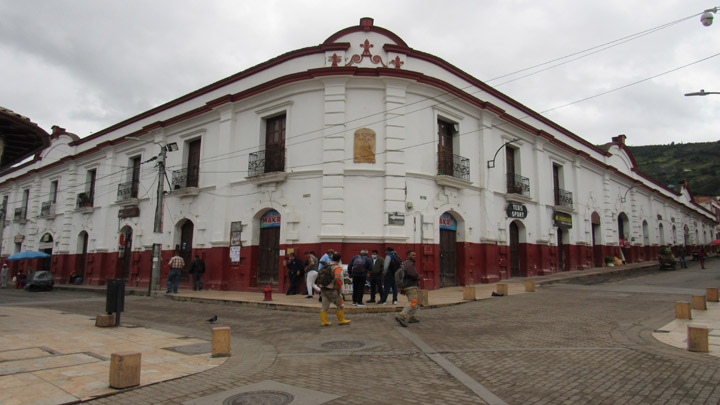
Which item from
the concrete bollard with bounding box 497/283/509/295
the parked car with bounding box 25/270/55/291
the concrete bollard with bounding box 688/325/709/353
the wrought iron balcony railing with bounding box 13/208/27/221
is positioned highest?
the wrought iron balcony railing with bounding box 13/208/27/221

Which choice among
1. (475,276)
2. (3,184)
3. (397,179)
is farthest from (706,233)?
(3,184)

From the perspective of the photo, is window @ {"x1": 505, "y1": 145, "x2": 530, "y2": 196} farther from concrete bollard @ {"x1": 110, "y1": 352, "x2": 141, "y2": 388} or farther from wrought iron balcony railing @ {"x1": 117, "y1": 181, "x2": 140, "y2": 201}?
wrought iron balcony railing @ {"x1": 117, "y1": 181, "x2": 140, "y2": 201}

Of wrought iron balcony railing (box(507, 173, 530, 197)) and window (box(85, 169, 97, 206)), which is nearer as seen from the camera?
wrought iron balcony railing (box(507, 173, 530, 197))

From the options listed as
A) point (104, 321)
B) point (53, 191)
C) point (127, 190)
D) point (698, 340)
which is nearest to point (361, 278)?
point (104, 321)

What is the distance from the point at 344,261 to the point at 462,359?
353 inches

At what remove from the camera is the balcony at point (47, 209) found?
3025cm

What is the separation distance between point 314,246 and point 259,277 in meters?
3.38

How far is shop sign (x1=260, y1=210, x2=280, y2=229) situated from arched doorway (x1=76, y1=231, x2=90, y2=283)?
54.3ft

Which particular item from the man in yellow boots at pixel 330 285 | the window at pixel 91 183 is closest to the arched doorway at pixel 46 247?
the window at pixel 91 183

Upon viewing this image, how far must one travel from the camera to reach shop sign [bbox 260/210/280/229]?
17.2 m

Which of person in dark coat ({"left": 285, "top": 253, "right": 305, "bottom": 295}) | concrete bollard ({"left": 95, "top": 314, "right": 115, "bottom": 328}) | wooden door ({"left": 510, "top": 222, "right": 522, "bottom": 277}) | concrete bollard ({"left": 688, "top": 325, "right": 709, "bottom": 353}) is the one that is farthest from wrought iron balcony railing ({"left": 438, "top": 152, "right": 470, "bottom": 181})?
concrete bollard ({"left": 95, "top": 314, "right": 115, "bottom": 328})

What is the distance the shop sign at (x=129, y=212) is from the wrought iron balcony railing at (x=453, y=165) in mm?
16346

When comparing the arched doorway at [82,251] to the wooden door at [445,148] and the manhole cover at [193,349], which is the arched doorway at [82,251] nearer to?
the wooden door at [445,148]

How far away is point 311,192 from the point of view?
1612 cm
